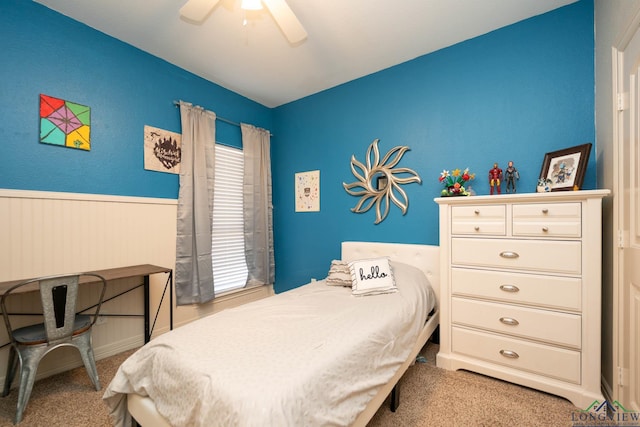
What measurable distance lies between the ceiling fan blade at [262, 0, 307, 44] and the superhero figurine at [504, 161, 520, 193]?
1.88 meters

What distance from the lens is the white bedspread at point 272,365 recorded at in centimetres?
93

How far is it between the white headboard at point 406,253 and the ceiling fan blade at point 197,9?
92.8 inches

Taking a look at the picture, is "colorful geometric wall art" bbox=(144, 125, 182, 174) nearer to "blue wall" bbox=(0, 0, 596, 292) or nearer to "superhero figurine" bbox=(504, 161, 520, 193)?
"blue wall" bbox=(0, 0, 596, 292)

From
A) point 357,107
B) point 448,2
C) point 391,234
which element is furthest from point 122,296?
point 448,2

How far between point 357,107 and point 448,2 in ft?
4.15

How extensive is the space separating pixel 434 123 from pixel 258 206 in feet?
7.44

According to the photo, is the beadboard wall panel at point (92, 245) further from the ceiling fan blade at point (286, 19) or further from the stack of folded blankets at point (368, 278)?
the ceiling fan blade at point (286, 19)

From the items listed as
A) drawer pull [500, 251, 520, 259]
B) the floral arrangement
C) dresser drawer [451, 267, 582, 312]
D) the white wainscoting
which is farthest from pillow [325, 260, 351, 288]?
the white wainscoting

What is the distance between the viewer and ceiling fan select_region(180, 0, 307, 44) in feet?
5.31

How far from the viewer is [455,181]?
7.61ft

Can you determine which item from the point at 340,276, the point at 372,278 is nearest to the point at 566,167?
the point at 372,278

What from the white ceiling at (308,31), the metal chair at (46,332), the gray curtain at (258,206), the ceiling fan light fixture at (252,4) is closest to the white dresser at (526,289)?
the white ceiling at (308,31)

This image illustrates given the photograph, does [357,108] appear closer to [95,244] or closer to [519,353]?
[519,353]

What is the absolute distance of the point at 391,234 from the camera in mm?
2832
